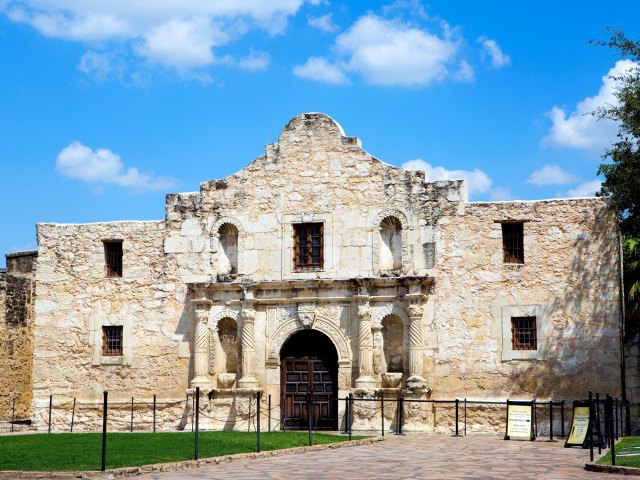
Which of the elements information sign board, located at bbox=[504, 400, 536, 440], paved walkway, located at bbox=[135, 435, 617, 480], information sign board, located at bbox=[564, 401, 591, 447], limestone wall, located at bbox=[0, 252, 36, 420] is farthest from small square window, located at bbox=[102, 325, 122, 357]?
information sign board, located at bbox=[564, 401, 591, 447]

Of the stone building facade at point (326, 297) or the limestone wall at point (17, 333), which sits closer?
the stone building facade at point (326, 297)

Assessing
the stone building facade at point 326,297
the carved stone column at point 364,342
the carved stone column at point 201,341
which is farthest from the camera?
the carved stone column at point 201,341

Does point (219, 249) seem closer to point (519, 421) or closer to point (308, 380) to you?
point (308, 380)

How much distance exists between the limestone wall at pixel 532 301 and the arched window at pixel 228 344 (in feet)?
16.7

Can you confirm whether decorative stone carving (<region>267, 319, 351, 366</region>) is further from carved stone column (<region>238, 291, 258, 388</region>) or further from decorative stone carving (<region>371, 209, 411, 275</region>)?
decorative stone carving (<region>371, 209, 411, 275</region>)

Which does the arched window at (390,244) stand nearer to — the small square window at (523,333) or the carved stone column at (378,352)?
the carved stone column at (378,352)

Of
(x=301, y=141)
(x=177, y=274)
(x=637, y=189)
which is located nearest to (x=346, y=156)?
(x=301, y=141)

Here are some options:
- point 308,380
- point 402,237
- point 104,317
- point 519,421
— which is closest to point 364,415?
point 308,380

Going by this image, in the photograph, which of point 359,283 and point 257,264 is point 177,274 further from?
point 359,283

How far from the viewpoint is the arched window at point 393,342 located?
79.6 ft

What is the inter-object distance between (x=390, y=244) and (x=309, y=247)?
2088 mm

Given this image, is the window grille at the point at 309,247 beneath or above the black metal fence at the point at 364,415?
above

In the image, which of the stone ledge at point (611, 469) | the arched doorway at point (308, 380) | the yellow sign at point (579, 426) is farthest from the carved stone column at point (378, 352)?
the stone ledge at point (611, 469)

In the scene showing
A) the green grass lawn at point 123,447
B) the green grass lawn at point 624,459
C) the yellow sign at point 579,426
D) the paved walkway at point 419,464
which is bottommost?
the paved walkway at point 419,464
